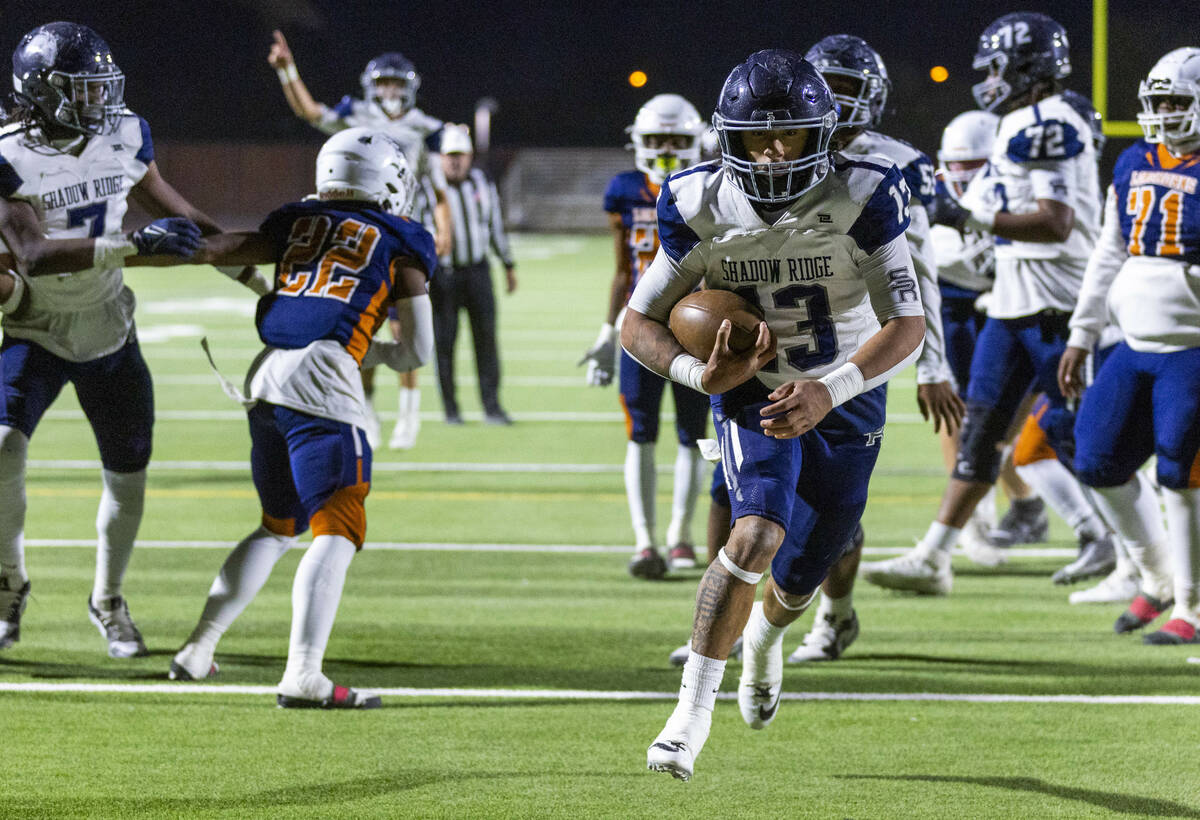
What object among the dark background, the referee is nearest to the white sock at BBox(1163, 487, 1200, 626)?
the dark background

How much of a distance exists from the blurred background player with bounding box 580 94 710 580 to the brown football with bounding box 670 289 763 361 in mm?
2362

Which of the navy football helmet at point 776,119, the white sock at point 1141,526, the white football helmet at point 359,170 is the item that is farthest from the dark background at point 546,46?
the navy football helmet at point 776,119

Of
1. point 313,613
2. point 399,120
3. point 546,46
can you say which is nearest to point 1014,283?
point 313,613

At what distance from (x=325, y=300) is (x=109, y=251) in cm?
64

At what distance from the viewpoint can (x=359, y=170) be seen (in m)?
4.48

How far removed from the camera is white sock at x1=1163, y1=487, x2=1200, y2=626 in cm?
496

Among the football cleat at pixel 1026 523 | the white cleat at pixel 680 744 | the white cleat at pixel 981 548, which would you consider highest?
the white cleat at pixel 680 744

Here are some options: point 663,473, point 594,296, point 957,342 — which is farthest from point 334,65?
point 957,342

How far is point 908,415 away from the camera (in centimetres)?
1133

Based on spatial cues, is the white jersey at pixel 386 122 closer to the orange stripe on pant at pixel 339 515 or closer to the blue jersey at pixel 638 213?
the blue jersey at pixel 638 213

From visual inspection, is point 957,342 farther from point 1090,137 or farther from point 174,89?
point 174,89

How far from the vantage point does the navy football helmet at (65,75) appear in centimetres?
453

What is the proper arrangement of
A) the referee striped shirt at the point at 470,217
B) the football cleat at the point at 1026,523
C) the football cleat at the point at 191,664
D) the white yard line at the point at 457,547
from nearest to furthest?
the football cleat at the point at 191,664, the white yard line at the point at 457,547, the football cleat at the point at 1026,523, the referee striped shirt at the point at 470,217

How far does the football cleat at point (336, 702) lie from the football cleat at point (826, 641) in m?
1.39
